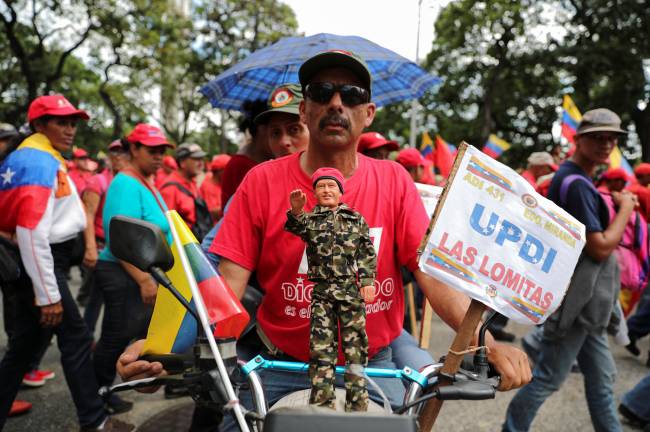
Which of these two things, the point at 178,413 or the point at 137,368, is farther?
the point at 178,413

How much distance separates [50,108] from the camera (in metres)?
3.86

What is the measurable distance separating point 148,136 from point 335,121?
2894mm

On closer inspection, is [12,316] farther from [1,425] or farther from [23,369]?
[1,425]

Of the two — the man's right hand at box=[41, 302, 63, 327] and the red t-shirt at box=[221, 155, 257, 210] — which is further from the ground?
the red t-shirt at box=[221, 155, 257, 210]

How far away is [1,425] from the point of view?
144 inches

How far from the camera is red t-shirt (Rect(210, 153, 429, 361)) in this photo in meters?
1.97

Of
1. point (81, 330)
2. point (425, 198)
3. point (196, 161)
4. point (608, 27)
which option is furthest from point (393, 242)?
point (608, 27)

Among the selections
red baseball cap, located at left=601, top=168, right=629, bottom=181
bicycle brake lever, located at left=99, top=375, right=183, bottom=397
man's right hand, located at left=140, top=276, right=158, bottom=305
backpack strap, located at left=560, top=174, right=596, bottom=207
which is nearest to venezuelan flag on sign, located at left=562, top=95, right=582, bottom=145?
red baseball cap, located at left=601, top=168, right=629, bottom=181

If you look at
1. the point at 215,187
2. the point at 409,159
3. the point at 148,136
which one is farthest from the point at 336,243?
the point at 215,187

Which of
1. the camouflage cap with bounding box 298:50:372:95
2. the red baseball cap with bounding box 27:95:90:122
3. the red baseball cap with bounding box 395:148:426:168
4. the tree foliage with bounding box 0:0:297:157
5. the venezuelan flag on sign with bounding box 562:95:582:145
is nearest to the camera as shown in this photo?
the camouflage cap with bounding box 298:50:372:95

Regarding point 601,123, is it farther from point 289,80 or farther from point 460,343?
point 460,343

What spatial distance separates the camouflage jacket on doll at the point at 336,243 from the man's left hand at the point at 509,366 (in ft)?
1.44

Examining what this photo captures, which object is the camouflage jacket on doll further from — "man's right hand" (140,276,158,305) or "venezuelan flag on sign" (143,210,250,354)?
"man's right hand" (140,276,158,305)

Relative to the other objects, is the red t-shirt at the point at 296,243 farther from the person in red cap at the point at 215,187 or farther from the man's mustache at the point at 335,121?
the person in red cap at the point at 215,187
